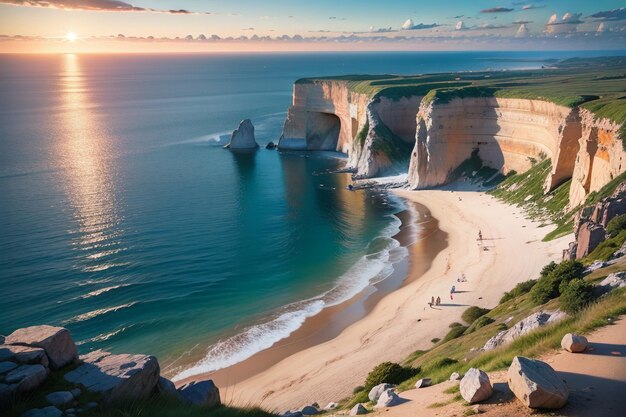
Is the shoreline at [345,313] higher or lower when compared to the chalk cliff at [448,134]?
lower

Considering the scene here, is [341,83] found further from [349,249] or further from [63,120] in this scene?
[63,120]

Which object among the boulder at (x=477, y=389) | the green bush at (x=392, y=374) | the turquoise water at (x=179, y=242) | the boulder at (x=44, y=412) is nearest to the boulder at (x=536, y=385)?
the boulder at (x=477, y=389)

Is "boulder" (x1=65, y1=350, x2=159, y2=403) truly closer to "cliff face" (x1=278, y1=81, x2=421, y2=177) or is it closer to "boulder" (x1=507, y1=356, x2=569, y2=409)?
"boulder" (x1=507, y1=356, x2=569, y2=409)

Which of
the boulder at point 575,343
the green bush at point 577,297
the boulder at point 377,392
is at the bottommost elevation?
the boulder at point 377,392

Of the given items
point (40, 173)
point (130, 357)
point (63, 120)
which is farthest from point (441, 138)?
point (63, 120)

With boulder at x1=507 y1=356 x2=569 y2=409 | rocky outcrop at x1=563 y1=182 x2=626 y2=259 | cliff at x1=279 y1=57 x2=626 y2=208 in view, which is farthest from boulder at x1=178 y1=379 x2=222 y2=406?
cliff at x1=279 y1=57 x2=626 y2=208

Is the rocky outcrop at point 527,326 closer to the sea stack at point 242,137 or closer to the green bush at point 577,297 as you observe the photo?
the green bush at point 577,297
